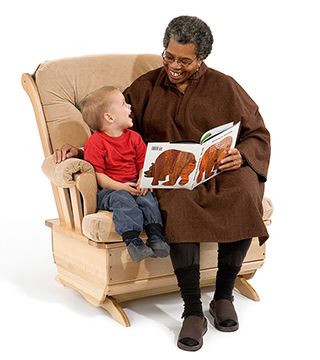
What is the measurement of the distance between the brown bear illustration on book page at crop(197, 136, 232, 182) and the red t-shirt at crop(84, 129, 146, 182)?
0.34 metres

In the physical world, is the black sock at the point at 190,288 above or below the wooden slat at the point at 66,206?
below

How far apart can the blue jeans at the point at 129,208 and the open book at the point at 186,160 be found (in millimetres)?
86

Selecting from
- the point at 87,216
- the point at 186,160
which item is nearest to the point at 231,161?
the point at 186,160

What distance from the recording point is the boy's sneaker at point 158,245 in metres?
4.06

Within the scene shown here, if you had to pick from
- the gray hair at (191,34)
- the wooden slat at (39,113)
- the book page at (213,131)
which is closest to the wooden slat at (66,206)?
the wooden slat at (39,113)

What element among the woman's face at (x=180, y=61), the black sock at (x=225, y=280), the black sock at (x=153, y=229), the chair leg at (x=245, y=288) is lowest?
the chair leg at (x=245, y=288)

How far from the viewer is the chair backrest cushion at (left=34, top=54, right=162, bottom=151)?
15.2 feet

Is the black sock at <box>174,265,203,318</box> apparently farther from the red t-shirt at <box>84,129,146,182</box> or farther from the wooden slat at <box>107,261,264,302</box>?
the red t-shirt at <box>84,129,146,182</box>

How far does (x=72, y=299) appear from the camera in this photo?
15.1 feet

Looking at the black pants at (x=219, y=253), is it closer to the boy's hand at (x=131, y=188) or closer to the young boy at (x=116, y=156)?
the young boy at (x=116, y=156)

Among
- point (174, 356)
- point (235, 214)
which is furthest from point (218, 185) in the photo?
point (174, 356)

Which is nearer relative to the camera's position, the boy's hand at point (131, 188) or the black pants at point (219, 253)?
the black pants at point (219, 253)

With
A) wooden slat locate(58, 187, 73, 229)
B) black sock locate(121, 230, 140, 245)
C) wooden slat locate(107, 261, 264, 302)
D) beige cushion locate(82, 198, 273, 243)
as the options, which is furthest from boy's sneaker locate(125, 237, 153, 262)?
wooden slat locate(58, 187, 73, 229)

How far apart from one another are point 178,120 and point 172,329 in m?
1.01
